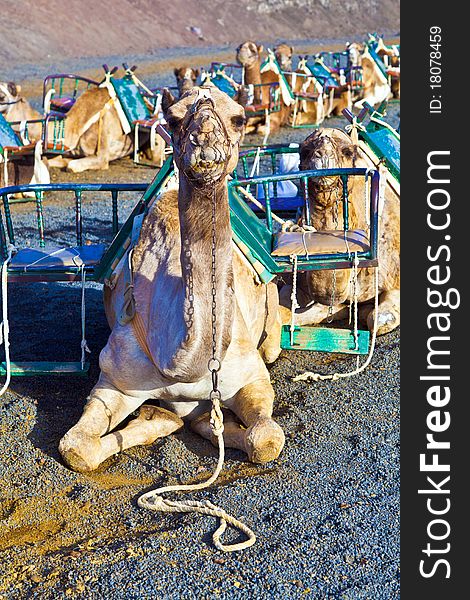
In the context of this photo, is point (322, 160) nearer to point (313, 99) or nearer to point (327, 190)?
point (327, 190)

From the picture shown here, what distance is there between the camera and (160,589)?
349 cm

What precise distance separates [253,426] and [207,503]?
54 cm

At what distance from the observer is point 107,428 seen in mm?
4625

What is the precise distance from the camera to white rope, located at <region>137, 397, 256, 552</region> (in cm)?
387

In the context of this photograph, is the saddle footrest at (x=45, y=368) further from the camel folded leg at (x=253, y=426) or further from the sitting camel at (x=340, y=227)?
the sitting camel at (x=340, y=227)

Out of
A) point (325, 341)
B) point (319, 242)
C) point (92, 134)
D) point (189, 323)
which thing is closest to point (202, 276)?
point (189, 323)

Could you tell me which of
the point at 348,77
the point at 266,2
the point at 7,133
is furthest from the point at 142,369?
the point at 266,2

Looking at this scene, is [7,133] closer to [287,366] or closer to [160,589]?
[287,366]

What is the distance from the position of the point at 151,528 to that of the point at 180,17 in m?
44.9

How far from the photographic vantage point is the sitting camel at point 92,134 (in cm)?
1254

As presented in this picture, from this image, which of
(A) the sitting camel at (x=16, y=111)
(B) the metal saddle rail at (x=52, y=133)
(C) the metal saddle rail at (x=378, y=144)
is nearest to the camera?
(C) the metal saddle rail at (x=378, y=144)

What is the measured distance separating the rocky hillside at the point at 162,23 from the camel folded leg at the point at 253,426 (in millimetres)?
27845

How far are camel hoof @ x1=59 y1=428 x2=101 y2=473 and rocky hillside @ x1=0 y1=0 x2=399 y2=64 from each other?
2807cm

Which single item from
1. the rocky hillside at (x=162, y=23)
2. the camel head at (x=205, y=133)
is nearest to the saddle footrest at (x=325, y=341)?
the camel head at (x=205, y=133)
